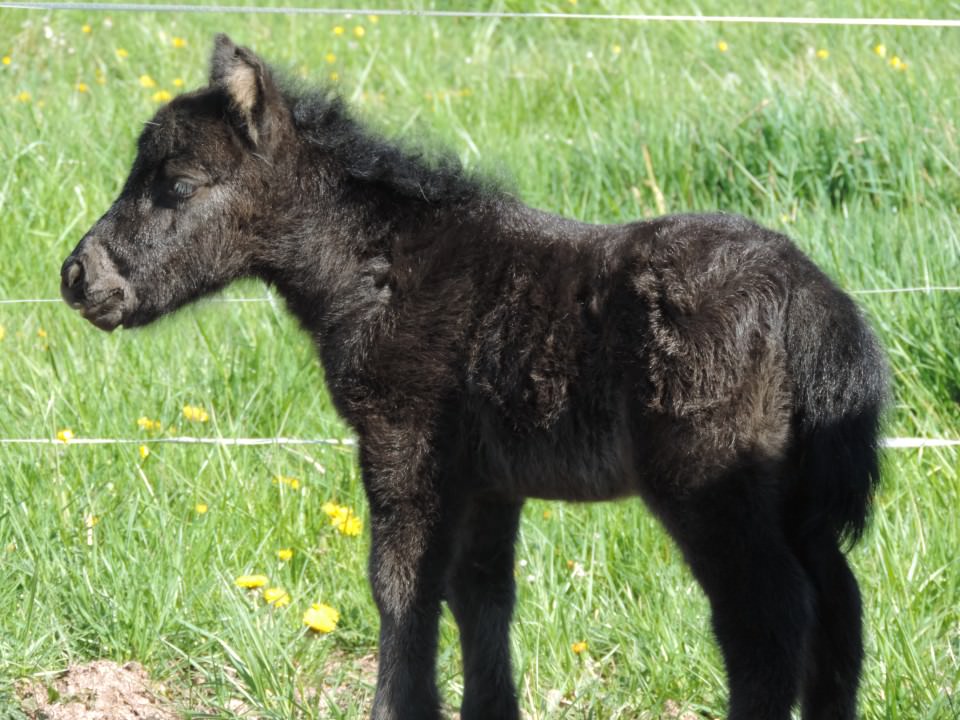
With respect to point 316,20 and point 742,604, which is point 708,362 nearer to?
point 742,604

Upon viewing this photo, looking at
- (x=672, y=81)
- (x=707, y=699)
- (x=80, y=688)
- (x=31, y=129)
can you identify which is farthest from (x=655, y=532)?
(x=31, y=129)

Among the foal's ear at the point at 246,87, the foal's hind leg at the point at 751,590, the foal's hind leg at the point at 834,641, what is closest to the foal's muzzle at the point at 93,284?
the foal's ear at the point at 246,87

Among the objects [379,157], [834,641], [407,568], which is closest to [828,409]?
[834,641]

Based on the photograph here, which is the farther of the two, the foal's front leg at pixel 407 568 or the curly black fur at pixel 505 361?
the foal's front leg at pixel 407 568

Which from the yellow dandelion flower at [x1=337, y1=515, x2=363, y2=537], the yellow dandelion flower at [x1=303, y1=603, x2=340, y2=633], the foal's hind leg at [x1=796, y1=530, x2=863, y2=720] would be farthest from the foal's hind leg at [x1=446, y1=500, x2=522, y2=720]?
the foal's hind leg at [x1=796, y1=530, x2=863, y2=720]

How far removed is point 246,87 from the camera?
3.61 metres

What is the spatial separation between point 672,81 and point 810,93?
1.10 metres

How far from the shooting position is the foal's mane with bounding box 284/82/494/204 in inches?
145

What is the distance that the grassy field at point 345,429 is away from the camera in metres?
3.98

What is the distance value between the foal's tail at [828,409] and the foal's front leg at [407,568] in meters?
0.93

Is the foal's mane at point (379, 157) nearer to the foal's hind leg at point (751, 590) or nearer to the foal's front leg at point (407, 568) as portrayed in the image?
the foal's front leg at point (407, 568)

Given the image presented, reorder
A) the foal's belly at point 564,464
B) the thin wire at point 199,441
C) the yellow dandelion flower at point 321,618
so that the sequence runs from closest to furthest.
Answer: the foal's belly at point 564,464
the yellow dandelion flower at point 321,618
the thin wire at point 199,441

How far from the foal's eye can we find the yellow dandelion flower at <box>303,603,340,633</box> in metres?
1.26

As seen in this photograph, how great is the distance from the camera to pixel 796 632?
3002mm
